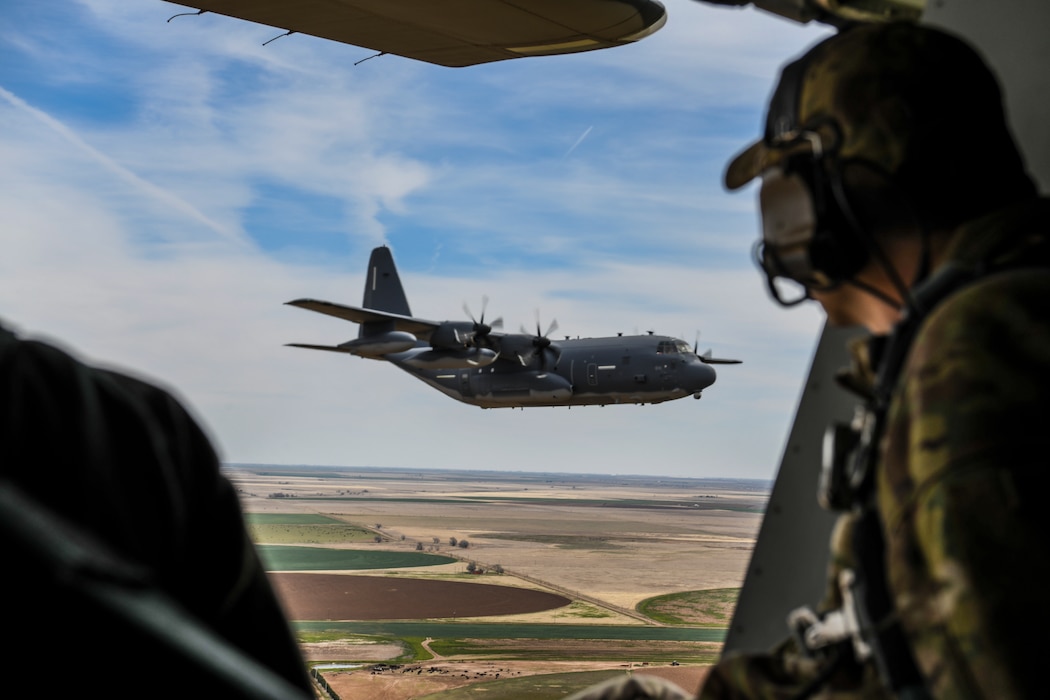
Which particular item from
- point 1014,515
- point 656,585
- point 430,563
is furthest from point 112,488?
point 430,563

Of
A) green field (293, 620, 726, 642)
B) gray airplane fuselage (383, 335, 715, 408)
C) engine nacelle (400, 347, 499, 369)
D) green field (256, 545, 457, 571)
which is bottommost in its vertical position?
green field (256, 545, 457, 571)

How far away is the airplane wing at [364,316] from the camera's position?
790 inches

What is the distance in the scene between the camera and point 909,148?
0.89 m

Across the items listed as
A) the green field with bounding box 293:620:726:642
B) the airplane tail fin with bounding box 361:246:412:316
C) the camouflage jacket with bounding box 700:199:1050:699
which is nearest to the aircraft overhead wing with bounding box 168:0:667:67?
the camouflage jacket with bounding box 700:199:1050:699

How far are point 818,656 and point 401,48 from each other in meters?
2.54

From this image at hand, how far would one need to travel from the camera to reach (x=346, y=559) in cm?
3894

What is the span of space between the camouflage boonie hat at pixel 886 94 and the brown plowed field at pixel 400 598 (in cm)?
2991

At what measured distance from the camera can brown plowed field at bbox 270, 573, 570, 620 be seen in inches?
1201

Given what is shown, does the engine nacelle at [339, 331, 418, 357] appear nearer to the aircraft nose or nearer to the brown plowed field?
the aircraft nose

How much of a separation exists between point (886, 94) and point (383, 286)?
3000cm

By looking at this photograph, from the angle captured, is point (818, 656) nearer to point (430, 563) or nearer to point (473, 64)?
point (473, 64)

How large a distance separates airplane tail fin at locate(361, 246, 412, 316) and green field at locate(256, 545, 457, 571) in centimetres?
1146

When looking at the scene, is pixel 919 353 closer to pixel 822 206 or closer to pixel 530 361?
pixel 822 206

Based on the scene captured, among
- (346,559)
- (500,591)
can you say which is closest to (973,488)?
(500,591)
